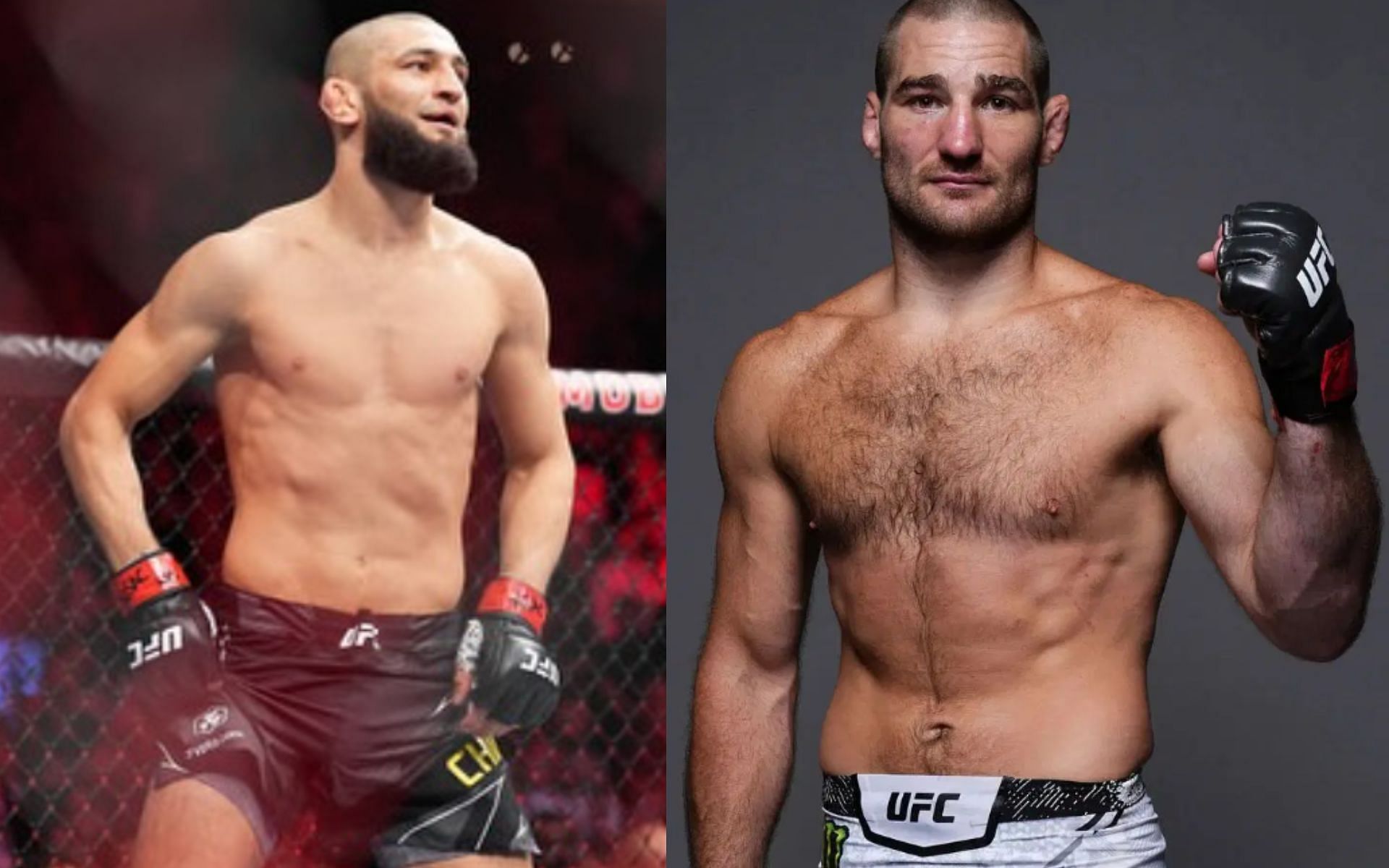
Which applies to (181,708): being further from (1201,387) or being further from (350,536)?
(1201,387)

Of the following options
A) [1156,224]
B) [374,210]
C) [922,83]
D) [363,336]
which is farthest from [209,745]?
[1156,224]

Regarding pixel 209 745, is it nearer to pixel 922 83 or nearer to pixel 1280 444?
pixel 922 83

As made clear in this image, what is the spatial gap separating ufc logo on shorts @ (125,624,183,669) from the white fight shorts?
1.19 m

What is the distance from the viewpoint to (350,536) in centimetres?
309

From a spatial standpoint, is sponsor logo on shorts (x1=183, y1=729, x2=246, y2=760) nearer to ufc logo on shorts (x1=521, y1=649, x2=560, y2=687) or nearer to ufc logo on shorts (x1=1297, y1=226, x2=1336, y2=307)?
ufc logo on shorts (x1=521, y1=649, x2=560, y2=687)

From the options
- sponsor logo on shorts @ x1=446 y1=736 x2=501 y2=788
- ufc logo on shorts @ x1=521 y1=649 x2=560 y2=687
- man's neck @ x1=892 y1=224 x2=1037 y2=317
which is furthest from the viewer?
ufc logo on shorts @ x1=521 y1=649 x2=560 y2=687

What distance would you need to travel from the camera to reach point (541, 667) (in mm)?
3350

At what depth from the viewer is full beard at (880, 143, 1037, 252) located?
2361 mm

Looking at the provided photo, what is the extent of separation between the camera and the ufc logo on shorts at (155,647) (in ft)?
9.85

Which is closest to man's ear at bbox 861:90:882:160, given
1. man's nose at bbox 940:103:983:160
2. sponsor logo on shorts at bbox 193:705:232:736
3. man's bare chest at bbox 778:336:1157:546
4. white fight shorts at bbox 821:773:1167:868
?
man's nose at bbox 940:103:983:160

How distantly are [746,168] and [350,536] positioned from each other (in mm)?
1000

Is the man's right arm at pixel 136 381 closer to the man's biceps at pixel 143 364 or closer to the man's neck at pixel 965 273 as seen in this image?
the man's biceps at pixel 143 364

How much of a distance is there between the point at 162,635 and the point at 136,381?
377 mm

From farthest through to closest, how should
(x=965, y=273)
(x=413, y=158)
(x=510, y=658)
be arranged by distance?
(x=510, y=658) → (x=413, y=158) → (x=965, y=273)
